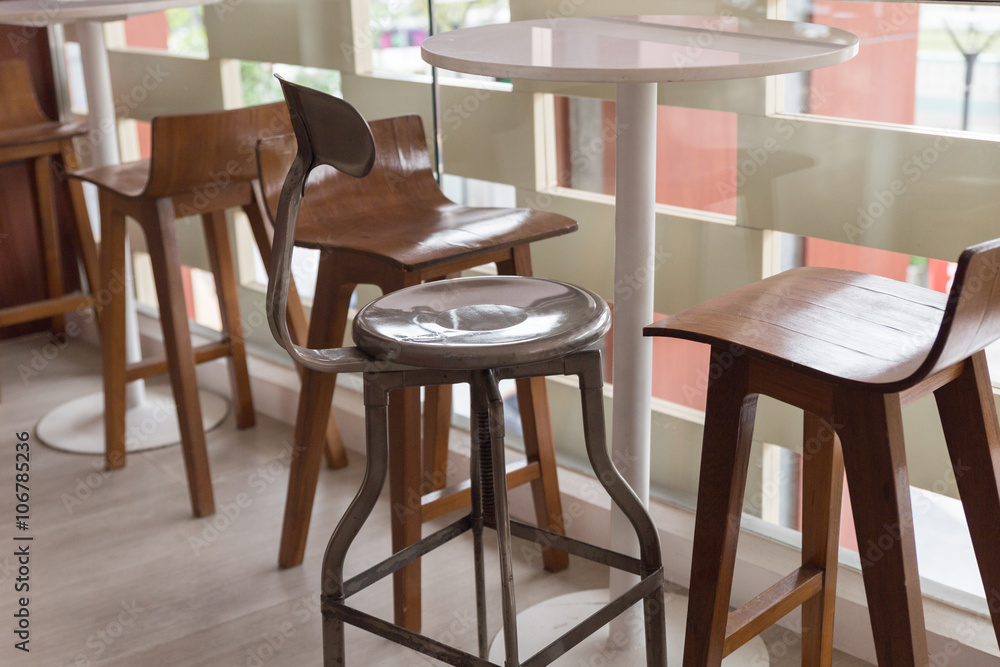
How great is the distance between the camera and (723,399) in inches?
56.0

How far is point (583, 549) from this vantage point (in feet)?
5.13

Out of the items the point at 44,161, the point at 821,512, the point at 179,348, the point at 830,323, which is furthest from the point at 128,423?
the point at 830,323

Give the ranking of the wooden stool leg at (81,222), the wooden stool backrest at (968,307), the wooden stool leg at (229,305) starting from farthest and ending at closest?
1. the wooden stool leg at (81,222)
2. the wooden stool leg at (229,305)
3. the wooden stool backrest at (968,307)

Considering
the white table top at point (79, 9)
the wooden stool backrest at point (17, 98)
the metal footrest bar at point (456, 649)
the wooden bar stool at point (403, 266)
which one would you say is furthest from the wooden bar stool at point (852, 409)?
the wooden stool backrest at point (17, 98)

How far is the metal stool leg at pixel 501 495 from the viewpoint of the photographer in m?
1.33

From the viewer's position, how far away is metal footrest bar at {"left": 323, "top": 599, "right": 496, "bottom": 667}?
1.41 metres

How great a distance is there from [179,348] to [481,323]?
4.70 feet

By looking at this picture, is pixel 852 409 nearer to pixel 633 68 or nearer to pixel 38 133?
pixel 633 68

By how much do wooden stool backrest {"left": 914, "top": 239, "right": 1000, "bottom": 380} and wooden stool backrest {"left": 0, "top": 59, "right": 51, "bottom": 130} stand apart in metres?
3.41

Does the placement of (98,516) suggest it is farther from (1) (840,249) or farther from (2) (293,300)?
(1) (840,249)

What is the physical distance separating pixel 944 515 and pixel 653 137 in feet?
3.08

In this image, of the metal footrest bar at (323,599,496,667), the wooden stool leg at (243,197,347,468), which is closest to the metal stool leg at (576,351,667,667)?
the metal footrest bar at (323,599,496,667)

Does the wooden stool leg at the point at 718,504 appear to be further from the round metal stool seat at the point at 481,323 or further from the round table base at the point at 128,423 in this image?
the round table base at the point at 128,423

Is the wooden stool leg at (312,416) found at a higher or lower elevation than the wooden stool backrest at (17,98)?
lower
